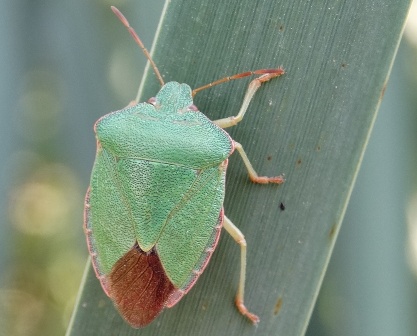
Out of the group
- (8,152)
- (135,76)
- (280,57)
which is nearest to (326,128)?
(280,57)

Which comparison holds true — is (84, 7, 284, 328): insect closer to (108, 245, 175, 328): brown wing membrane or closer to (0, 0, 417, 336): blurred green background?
(108, 245, 175, 328): brown wing membrane

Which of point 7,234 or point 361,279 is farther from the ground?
point 361,279

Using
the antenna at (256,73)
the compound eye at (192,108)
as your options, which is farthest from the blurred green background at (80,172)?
the compound eye at (192,108)

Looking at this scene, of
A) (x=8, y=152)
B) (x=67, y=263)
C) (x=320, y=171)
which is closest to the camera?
(x=320, y=171)

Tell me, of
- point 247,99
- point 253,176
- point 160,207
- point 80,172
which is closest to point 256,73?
point 247,99

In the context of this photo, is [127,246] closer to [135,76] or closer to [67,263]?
[135,76]

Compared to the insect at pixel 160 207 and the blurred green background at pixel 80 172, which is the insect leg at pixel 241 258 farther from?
the blurred green background at pixel 80 172
